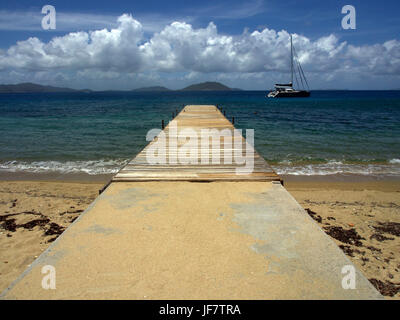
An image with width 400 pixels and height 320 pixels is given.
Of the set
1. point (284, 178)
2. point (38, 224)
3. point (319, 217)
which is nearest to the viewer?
point (38, 224)

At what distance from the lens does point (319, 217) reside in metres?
7.10

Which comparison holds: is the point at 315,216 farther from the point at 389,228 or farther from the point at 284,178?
the point at 284,178

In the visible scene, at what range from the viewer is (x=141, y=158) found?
7137 millimetres

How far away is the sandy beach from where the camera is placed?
494cm

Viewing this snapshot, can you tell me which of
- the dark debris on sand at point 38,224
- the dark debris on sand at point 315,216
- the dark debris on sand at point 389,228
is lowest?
the dark debris on sand at point 389,228

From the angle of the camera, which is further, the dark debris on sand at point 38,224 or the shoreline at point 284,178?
the shoreline at point 284,178

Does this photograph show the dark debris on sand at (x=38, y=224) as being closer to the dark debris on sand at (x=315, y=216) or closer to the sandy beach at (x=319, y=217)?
the sandy beach at (x=319, y=217)

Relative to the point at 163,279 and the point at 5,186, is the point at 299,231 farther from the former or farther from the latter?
the point at 5,186

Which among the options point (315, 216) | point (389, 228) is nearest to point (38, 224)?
point (315, 216)

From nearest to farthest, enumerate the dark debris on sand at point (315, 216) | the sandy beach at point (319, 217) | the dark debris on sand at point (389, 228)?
the sandy beach at point (319, 217), the dark debris on sand at point (389, 228), the dark debris on sand at point (315, 216)

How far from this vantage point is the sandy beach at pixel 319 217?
494 cm

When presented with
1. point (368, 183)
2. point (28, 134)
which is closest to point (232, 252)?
point (368, 183)

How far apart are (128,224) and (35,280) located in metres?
1.35

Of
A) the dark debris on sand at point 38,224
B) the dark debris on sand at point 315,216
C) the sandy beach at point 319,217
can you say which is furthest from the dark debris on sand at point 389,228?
the dark debris on sand at point 38,224
